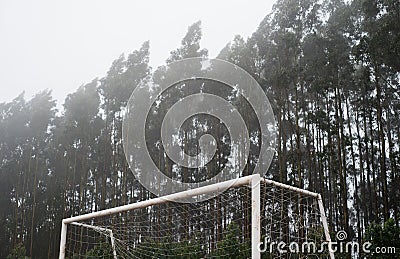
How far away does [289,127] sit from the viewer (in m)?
11.0

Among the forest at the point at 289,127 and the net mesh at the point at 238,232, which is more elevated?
the forest at the point at 289,127

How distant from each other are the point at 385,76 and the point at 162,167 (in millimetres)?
6039

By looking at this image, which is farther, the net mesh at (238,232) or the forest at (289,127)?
the forest at (289,127)

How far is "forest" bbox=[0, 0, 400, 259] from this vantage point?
9.18 meters

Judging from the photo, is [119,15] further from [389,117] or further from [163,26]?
[389,117]

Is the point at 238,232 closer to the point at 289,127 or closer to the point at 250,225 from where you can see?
the point at 250,225

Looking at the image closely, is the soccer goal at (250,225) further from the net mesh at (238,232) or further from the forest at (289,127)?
the forest at (289,127)

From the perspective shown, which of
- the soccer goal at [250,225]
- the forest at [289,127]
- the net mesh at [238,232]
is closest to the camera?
the soccer goal at [250,225]

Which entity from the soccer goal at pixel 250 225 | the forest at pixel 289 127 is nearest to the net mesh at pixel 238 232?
the soccer goal at pixel 250 225

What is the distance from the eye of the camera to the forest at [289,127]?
9180mm

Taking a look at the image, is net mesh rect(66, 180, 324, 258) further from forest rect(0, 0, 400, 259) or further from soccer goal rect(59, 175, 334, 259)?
forest rect(0, 0, 400, 259)

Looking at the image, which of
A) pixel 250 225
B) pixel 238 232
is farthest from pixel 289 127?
pixel 250 225

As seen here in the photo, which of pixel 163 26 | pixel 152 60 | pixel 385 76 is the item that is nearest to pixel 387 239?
pixel 385 76

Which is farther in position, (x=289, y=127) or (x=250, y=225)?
(x=289, y=127)
